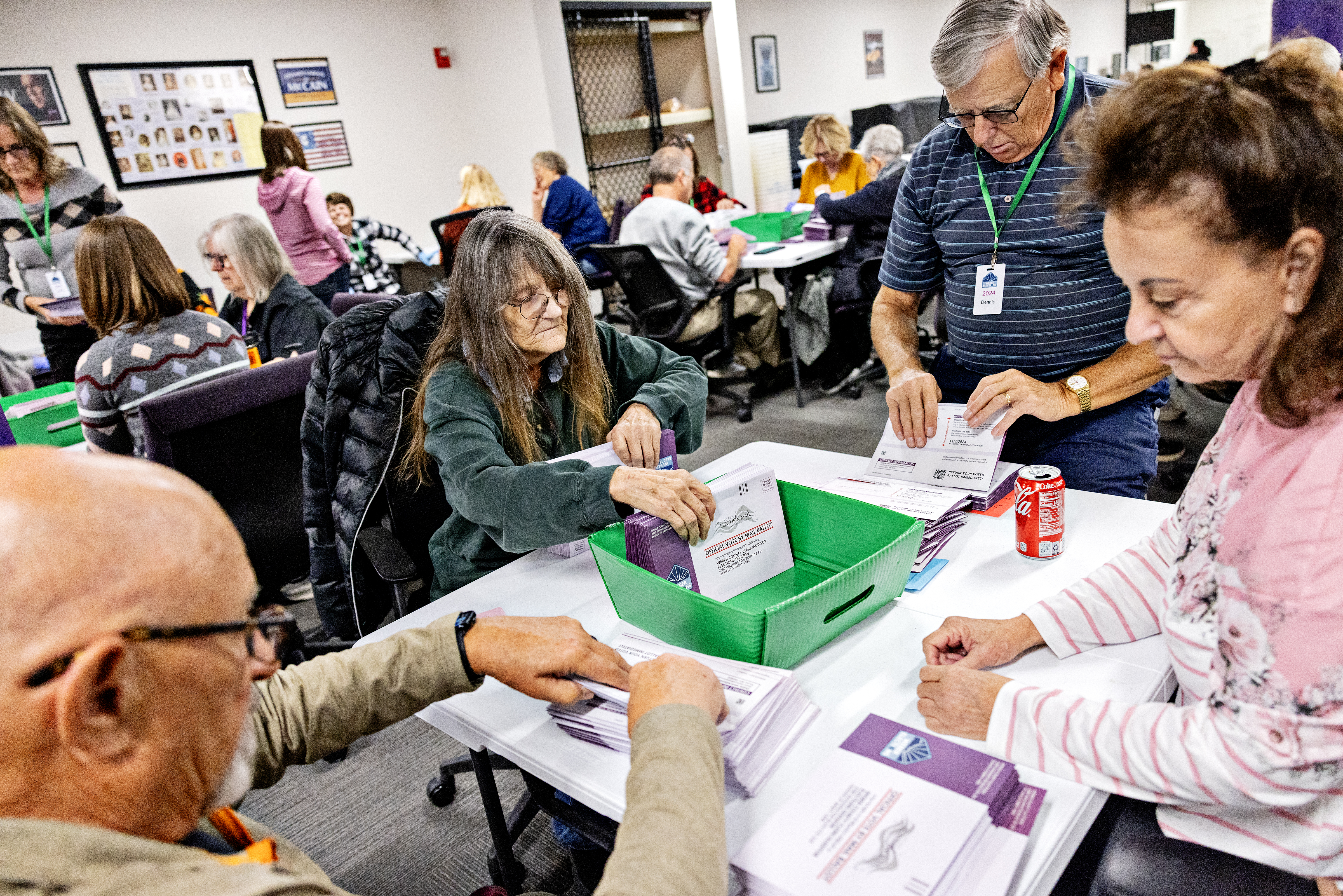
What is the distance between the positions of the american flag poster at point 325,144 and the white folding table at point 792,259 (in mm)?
3229

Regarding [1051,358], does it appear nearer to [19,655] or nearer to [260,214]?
[19,655]

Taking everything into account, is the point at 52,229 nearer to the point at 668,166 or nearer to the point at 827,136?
the point at 668,166

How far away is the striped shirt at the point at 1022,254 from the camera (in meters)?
1.61

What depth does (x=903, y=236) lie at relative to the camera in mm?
1854

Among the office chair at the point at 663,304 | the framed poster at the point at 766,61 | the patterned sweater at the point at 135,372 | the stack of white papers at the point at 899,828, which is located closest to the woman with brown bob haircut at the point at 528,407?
the stack of white papers at the point at 899,828

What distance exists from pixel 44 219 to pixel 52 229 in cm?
5

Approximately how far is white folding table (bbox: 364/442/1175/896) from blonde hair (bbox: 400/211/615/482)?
0.31 meters

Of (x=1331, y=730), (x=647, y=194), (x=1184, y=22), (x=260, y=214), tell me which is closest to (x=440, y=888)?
(x=1331, y=730)

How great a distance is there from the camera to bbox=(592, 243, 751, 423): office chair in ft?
13.5

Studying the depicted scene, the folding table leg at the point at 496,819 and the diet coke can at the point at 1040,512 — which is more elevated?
the diet coke can at the point at 1040,512

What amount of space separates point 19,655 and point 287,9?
6293 millimetres

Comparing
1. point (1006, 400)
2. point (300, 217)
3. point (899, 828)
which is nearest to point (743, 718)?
point (899, 828)

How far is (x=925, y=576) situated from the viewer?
1.24m

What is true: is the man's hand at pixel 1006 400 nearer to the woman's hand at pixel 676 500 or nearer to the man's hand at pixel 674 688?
the woman's hand at pixel 676 500
